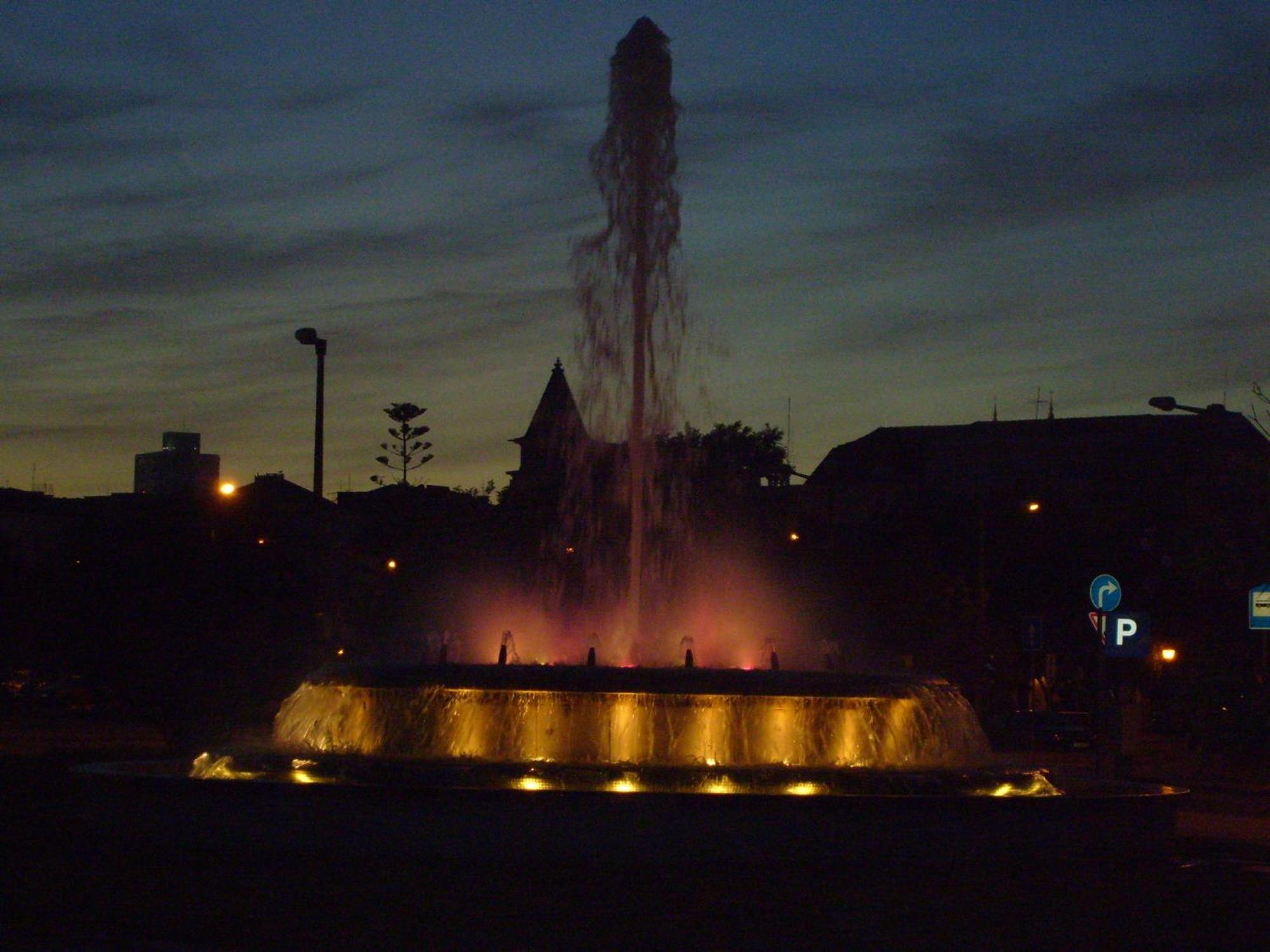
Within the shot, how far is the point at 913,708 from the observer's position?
14.5m

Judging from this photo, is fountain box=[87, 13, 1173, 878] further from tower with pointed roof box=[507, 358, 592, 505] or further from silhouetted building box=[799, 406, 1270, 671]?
silhouetted building box=[799, 406, 1270, 671]

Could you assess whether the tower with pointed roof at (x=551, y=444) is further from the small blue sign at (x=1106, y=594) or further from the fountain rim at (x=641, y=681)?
the small blue sign at (x=1106, y=594)

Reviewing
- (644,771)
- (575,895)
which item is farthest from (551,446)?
(575,895)

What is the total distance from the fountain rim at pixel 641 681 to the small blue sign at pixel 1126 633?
776cm

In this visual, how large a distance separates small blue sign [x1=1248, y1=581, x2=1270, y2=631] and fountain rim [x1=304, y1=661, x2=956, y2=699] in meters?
12.0

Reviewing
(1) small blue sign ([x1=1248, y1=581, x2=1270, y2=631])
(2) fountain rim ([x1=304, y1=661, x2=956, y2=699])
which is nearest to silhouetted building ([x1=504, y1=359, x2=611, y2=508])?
(2) fountain rim ([x1=304, y1=661, x2=956, y2=699])

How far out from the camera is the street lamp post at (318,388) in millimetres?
21344

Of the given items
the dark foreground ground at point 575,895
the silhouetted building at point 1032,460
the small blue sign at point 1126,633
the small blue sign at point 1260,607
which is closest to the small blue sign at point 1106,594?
the small blue sign at point 1126,633

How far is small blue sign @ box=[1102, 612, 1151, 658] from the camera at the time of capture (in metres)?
21.5

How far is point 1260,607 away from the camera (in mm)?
24812

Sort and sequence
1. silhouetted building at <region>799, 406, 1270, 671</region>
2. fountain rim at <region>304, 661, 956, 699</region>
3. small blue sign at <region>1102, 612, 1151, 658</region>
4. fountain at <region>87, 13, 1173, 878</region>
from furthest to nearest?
silhouetted building at <region>799, 406, 1270, 671</region>, small blue sign at <region>1102, 612, 1151, 658</region>, fountain rim at <region>304, 661, 956, 699</region>, fountain at <region>87, 13, 1173, 878</region>

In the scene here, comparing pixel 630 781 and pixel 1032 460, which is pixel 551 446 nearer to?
pixel 630 781

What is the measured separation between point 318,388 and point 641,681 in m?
9.34

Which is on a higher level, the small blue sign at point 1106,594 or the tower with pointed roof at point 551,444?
the tower with pointed roof at point 551,444
